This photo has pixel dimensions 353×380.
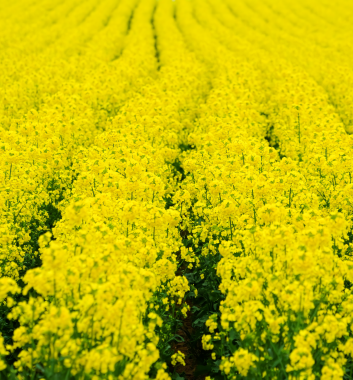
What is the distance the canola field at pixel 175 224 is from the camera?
5.68 metres

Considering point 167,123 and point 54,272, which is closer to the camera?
point 54,272

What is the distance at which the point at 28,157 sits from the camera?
1131 centimetres

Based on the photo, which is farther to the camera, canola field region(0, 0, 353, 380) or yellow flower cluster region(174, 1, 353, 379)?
yellow flower cluster region(174, 1, 353, 379)

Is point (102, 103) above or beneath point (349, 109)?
beneath

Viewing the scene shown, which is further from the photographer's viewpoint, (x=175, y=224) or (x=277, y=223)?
(x=175, y=224)

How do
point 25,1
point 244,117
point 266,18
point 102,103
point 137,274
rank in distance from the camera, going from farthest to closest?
point 25,1 < point 266,18 < point 102,103 < point 244,117 < point 137,274

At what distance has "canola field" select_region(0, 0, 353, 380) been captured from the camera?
568 cm

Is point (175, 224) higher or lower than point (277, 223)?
lower

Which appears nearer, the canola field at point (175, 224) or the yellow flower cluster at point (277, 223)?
the canola field at point (175, 224)

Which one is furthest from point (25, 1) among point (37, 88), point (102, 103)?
point (102, 103)

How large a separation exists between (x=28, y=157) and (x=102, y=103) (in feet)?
21.5

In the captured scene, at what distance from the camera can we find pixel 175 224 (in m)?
8.61

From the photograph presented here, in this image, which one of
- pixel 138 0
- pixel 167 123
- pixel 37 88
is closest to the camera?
pixel 167 123

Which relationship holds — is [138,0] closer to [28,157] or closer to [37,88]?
[37,88]
